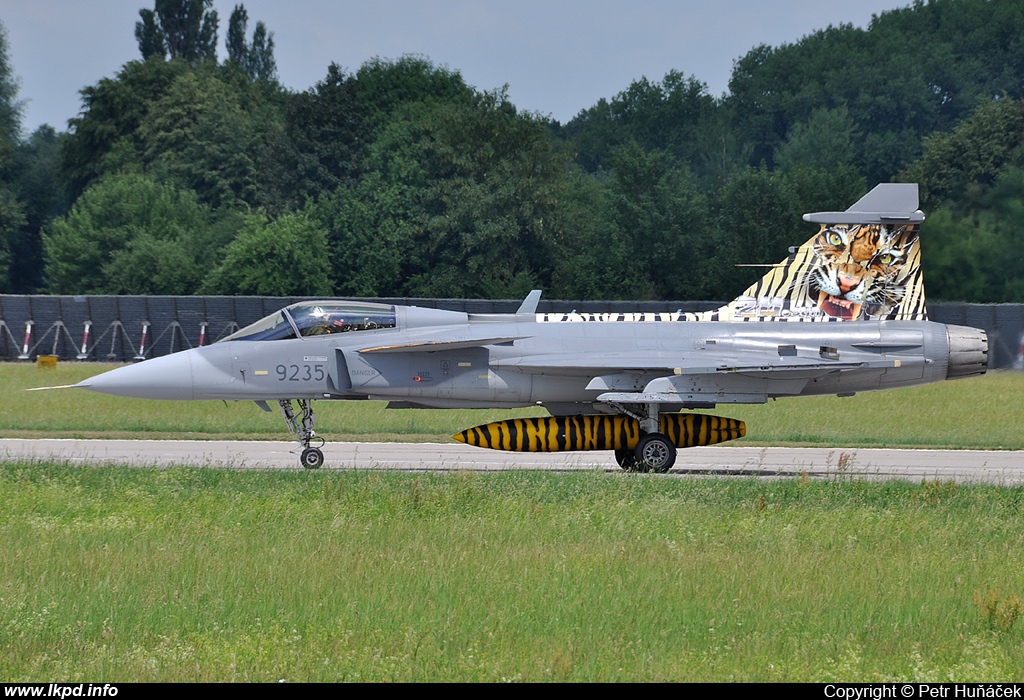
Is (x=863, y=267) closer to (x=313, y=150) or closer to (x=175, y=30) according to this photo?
(x=313, y=150)

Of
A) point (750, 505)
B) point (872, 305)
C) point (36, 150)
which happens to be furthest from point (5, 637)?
point (36, 150)

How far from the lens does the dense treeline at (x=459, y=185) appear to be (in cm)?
4681

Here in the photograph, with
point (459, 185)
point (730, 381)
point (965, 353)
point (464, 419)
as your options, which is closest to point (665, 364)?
point (730, 381)

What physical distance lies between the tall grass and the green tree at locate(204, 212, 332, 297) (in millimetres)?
35118

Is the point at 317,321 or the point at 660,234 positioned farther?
the point at 660,234

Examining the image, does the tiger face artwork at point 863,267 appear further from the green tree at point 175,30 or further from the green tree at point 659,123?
the green tree at point 175,30

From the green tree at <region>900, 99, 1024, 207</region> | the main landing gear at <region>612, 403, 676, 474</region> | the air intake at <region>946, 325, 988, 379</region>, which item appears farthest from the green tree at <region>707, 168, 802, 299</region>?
the main landing gear at <region>612, 403, 676, 474</region>

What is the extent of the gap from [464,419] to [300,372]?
8.29m

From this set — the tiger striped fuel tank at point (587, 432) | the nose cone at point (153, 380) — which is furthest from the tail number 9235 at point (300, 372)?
the tiger striped fuel tank at point (587, 432)

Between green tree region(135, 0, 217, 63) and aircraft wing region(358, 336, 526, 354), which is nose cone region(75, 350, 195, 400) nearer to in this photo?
aircraft wing region(358, 336, 526, 354)

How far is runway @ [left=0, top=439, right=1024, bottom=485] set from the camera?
1648 cm

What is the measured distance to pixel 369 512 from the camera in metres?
11.7

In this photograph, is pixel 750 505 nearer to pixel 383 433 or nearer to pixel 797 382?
pixel 797 382

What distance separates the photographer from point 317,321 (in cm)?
1650
